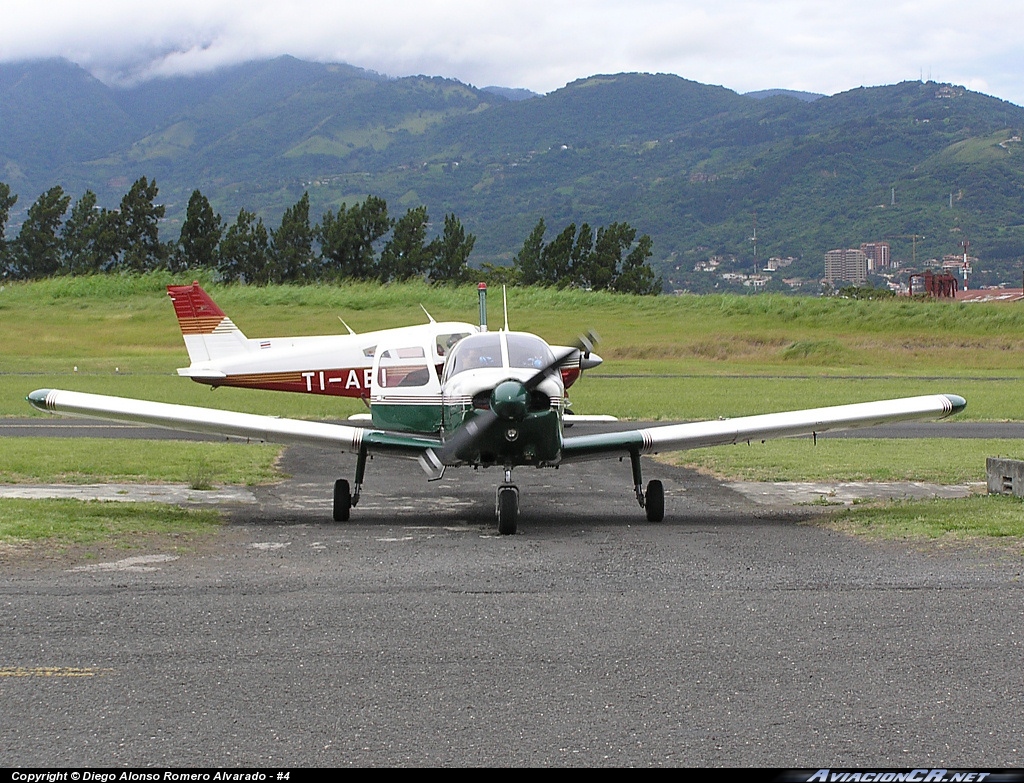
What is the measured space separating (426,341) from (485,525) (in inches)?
189

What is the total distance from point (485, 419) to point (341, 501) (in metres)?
2.17

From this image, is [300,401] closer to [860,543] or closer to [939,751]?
[860,543]

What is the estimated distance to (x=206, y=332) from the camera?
2967 cm

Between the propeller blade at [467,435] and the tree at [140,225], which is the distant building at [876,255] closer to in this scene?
the tree at [140,225]

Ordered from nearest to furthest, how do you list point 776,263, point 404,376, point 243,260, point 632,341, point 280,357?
point 404,376, point 280,357, point 632,341, point 243,260, point 776,263

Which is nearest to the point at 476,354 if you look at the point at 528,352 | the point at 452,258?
A: the point at 528,352

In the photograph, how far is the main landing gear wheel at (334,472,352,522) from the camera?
43.0 feet

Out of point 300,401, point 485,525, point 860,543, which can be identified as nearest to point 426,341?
point 485,525

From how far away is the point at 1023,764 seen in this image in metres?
5.05

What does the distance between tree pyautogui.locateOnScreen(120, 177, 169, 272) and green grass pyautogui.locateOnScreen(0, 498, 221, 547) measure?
83420 mm

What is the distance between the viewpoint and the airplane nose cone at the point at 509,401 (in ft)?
37.9

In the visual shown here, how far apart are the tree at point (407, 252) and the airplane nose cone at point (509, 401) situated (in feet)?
258

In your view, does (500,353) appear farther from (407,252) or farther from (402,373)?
(407,252)

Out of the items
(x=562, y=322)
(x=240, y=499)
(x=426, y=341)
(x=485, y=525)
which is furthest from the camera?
(x=562, y=322)
